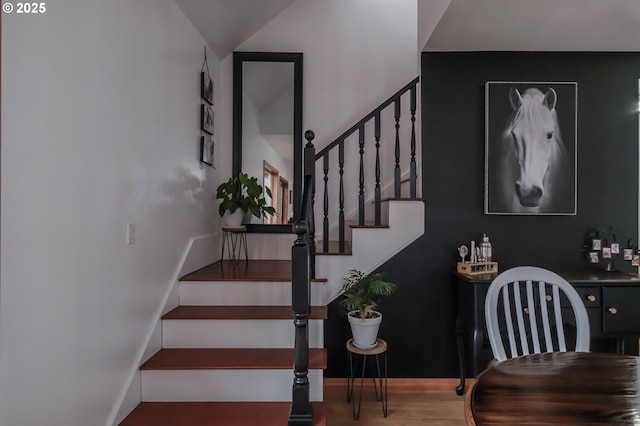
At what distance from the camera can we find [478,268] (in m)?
2.68

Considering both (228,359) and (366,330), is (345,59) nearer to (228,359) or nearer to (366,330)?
(366,330)

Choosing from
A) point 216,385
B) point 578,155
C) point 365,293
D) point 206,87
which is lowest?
point 216,385

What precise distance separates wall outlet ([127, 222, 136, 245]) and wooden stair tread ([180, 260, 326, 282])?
69cm

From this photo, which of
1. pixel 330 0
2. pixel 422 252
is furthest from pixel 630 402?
pixel 330 0

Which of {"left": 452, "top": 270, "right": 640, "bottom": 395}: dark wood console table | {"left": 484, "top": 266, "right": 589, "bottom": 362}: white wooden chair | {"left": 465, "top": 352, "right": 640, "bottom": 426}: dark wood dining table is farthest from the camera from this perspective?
{"left": 452, "top": 270, "right": 640, "bottom": 395}: dark wood console table

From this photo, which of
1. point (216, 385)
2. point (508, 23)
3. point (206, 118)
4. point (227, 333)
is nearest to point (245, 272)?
point (227, 333)

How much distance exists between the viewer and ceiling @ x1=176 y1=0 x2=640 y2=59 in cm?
220

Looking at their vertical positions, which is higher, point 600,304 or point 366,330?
point 600,304

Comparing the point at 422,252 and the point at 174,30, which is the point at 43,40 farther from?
the point at 422,252

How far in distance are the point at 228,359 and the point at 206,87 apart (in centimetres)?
224

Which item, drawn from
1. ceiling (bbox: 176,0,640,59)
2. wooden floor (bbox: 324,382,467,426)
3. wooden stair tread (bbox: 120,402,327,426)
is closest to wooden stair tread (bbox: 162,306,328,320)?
wooden stair tread (bbox: 120,402,327,426)

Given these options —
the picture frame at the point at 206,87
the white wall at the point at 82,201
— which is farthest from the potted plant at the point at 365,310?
the picture frame at the point at 206,87

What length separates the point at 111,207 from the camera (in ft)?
5.61

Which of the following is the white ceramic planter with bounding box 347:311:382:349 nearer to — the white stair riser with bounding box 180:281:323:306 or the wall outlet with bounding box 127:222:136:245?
the white stair riser with bounding box 180:281:323:306
